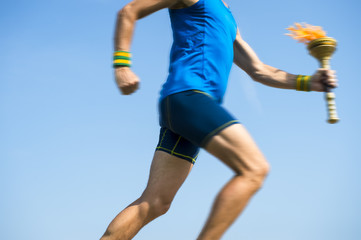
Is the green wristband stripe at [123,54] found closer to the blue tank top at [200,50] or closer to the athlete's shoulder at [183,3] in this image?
the blue tank top at [200,50]

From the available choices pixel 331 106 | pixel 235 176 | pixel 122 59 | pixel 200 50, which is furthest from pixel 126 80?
pixel 331 106

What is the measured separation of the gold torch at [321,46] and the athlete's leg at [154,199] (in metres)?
1.18

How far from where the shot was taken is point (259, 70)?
3.71 meters

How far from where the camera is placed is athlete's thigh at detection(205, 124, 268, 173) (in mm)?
2443

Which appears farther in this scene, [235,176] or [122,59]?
[122,59]

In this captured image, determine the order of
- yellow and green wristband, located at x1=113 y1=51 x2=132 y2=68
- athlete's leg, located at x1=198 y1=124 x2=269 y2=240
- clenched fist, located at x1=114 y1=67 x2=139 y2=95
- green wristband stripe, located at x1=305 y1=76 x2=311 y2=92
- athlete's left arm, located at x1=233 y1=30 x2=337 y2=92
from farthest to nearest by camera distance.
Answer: athlete's left arm, located at x1=233 y1=30 x2=337 y2=92 < green wristband stripe, located at x1=305 y1=76 x2=311 y2=92 < yellow and green wristband, located at x1=113 y1=51 x2=132 y2=68 < clenched fist, located at x1=114 y1=67 x2=139 y2=95 < athlete's leg, located at x1=198 y1=124 x2=269 y2=240

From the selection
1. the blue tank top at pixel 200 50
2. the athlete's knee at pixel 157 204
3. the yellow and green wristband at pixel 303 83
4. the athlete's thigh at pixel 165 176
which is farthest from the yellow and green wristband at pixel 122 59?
the yellow and green wristband at pixel 303 83

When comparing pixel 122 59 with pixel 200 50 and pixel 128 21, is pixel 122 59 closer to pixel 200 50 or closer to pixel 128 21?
pixel 128 21

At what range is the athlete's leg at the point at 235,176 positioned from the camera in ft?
7.84

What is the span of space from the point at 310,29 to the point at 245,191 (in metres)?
1.77

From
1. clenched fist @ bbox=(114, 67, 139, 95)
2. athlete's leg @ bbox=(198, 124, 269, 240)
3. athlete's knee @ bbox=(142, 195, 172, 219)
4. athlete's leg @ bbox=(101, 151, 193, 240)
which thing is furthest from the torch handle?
clenched fist @ bbox=(114, 67, 139, 95)

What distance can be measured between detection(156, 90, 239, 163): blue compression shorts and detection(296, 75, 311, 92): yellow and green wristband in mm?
1044

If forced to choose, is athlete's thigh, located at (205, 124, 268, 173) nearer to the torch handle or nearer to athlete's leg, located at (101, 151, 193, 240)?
athlete's leg, located at (101, 151, 193, 240)

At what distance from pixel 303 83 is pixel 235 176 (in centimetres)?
130
